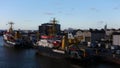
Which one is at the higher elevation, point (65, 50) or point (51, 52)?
point (65, 50)

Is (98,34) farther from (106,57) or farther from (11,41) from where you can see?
(106,57)

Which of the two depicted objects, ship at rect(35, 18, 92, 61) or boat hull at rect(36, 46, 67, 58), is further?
boat hull at rect(36, 46, 67, 58)

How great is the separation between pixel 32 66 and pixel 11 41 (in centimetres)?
2156

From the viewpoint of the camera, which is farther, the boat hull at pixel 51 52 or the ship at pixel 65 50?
the boat hull at pixel 51 52

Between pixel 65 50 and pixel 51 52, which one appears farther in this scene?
pixel 51 52

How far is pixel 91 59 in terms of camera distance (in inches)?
979

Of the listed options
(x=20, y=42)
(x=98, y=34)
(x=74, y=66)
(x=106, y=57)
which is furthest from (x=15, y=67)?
(x=98, y=34)

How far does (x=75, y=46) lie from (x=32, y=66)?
22.3 ft

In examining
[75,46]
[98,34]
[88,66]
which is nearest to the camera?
[88,66]

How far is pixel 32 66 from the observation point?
71.6 ft

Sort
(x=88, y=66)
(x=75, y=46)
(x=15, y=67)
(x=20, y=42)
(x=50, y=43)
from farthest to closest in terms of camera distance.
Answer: (x=20, y=42) < (x=50, y=43) < (x=75, y=46) < (x=88, y=66) < (x=15, y=67)

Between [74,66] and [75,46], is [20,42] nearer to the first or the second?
[75,46]

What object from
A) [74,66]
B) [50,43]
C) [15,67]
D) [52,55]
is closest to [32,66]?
[15,67]

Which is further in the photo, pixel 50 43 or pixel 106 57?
pixel 50 43
